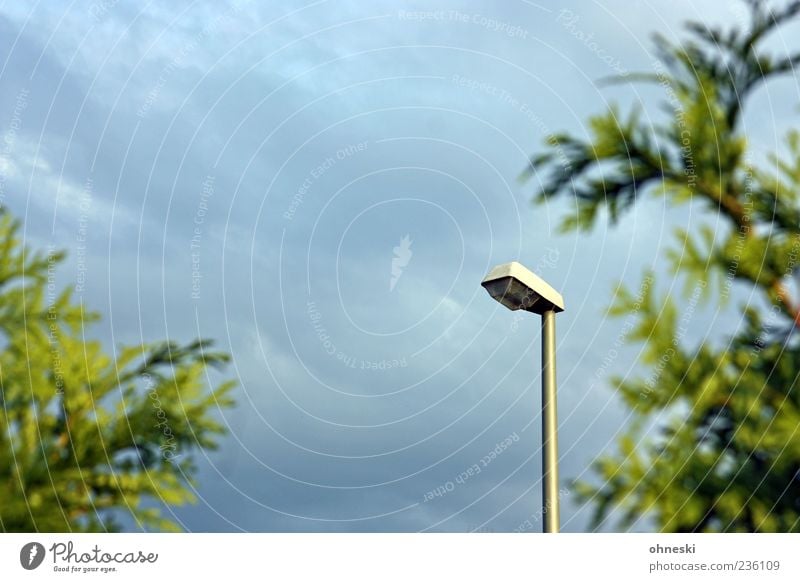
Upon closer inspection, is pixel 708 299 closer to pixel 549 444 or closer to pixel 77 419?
pixel 549 444

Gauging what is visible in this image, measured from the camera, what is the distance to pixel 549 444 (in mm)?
6441

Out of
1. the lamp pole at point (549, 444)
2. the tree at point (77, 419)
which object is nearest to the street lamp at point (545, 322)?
the lamp pole at point (549, 444)

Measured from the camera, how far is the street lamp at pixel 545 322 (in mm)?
6430

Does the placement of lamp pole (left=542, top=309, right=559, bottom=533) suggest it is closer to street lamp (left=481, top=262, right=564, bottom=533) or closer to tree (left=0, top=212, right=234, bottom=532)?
street lamp (left=481, top=262, right=564, bottom=533)

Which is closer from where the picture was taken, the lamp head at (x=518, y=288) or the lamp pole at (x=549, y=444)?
the lamp pole at (x=549, y=444)

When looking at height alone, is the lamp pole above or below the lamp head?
below

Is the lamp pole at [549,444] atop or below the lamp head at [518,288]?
below

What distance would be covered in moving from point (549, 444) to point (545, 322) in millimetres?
1101

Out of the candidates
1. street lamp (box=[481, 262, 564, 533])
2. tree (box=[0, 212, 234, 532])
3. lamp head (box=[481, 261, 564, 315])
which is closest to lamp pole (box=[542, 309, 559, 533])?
street lamp (box=[481, 262, 564, 533])

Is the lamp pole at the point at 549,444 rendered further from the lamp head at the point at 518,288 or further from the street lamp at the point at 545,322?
the lamp head at the point at 518,288

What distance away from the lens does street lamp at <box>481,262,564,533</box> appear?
21.1ft

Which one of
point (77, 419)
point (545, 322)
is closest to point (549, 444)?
point (545, 322)
